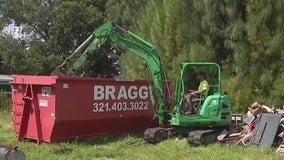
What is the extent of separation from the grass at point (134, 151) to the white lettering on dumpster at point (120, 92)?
1420mm

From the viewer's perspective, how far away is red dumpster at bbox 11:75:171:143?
13305mm

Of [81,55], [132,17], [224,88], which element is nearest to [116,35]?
[81,55]

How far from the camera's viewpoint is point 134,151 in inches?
490

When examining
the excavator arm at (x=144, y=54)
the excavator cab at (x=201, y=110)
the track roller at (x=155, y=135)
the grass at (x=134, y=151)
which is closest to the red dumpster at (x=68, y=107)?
the grass at (x=134, y=151)

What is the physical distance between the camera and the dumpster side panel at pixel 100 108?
1344cm

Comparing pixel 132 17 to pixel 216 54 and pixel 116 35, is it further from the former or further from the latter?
pixel 116 35

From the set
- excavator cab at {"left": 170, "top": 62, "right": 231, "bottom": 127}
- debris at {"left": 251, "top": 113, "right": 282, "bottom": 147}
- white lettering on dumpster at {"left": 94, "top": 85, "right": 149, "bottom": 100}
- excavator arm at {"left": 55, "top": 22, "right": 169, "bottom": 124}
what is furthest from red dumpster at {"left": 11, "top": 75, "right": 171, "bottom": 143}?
debris at {"left": 251, "top": 113, "right": 282, "bottom": 147}

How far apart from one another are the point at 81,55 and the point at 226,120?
183 inches

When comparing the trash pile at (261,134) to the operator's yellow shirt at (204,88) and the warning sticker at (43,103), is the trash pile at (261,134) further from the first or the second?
the warning sticker at (43,103)

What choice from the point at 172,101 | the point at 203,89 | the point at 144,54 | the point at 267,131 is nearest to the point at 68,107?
the point at 144,54

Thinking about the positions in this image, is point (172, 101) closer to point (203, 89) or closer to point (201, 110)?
point (203, 89)

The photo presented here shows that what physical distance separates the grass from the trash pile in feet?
1.59

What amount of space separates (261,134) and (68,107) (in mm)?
5125

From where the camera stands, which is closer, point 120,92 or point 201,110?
point 201,110
